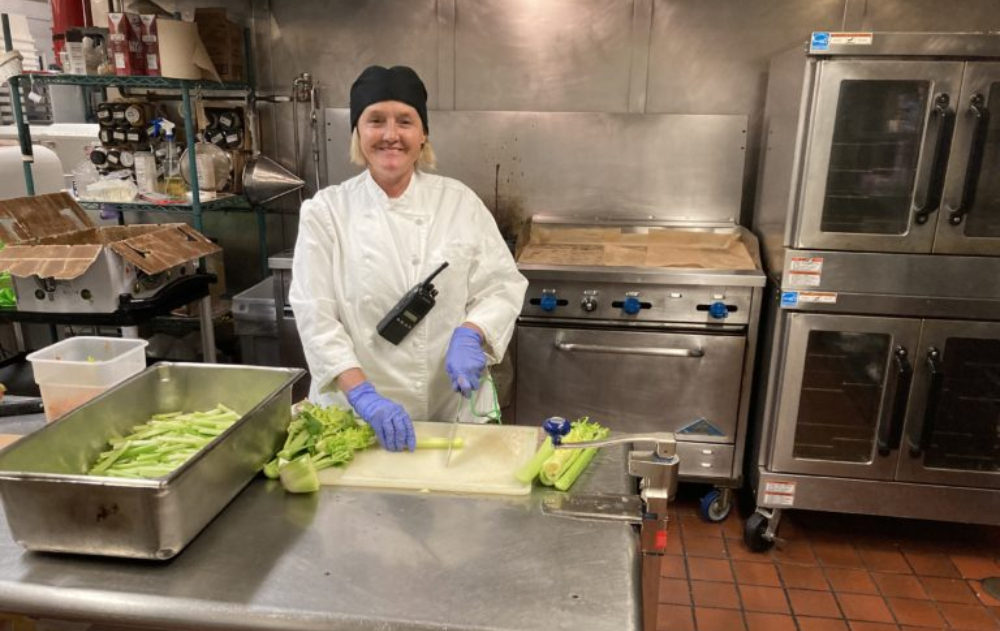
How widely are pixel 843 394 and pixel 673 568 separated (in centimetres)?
88

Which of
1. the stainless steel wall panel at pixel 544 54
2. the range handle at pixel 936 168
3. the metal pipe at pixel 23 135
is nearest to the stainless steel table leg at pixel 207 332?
the metal pipe at pixel 23 135

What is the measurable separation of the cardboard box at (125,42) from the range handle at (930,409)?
10.6 feet

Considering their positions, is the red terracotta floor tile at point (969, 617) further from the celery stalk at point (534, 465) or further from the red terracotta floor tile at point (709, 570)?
the celery stalk at point (534, 465)

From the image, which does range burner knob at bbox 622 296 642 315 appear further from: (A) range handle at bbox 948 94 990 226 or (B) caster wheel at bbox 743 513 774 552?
(A) range handle at bbox 948 94 990 226

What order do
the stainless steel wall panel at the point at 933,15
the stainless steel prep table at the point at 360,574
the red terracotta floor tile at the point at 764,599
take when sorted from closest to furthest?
the stainless steel prep table at the point at 360,574
the red terracotta floor tile at the point at 764,599
the stainless steel wall panel at the point at 933,15

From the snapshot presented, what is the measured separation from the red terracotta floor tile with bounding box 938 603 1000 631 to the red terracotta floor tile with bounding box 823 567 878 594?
21cm

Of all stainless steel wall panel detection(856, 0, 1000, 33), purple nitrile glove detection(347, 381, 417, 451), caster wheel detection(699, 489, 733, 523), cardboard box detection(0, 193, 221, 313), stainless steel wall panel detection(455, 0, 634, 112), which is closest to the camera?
purple nitrile glove detection(347, 381, 417, 451)

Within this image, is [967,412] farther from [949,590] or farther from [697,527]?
[697,527]

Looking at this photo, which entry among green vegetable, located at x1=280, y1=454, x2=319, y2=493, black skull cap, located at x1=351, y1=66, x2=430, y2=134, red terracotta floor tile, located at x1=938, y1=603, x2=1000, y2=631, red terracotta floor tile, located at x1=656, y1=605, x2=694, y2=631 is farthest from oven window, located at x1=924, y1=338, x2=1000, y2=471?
green vegetable, located at x1=280, y1=454, x2=319, y2=493

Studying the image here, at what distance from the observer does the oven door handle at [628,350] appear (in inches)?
103

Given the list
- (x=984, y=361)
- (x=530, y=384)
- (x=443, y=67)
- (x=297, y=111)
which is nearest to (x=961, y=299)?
(x=984, y=361)

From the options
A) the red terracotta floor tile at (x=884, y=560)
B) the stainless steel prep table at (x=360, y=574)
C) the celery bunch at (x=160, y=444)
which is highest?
the celery bunch at (x=160, y=444)

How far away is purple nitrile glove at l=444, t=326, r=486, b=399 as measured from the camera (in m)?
1.47

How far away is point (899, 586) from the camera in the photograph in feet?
7.77
